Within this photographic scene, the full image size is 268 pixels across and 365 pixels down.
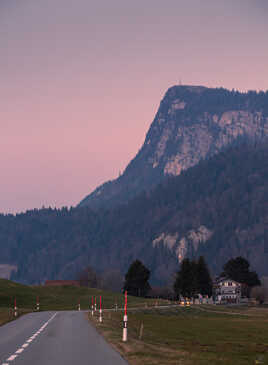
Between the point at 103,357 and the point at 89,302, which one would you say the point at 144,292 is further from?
the point at 103,357

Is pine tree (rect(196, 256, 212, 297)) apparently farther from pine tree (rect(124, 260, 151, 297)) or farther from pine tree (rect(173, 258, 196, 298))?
pine tree (rect(124, 260, 151, 297))

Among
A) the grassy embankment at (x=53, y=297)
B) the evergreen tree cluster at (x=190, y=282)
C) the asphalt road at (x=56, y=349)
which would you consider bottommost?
the asphalt road at (x=56, y=349)

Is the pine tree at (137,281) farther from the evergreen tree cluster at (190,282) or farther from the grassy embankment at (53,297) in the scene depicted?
the grassy embankment at (53,297)

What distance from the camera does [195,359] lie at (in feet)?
80.3

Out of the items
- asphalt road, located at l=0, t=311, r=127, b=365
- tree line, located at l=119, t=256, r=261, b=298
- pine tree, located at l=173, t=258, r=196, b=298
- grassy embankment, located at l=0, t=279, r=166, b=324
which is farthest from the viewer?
tree line, located at l=119, t=256, r=261, b=298

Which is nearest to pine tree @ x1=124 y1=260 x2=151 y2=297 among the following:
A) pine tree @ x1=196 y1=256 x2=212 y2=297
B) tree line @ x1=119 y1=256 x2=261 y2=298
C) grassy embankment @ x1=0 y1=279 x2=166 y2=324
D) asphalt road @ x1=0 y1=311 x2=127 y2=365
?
tree line @ x1=119 y1=256 x2=261 y2=298

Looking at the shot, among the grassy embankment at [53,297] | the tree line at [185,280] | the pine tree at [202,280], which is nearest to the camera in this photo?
the grassy embankment at [53,297]

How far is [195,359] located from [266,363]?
245 centimetres

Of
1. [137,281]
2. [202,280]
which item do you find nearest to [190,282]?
[202,280]

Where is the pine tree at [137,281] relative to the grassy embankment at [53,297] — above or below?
above

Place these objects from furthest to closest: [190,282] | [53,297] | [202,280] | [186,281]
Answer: [202,280]
[186,281]
[190,282]
[53,297]

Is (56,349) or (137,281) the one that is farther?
(137,281)

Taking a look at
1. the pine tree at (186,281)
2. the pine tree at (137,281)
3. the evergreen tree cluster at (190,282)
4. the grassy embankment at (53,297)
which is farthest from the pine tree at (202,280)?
the grassy embankment at (53,297)

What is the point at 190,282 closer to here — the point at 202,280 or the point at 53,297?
the point at 202,280
